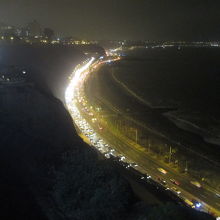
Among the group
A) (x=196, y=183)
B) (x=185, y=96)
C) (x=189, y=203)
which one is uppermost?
(x=185, y=96)

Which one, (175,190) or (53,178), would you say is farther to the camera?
(175,190)

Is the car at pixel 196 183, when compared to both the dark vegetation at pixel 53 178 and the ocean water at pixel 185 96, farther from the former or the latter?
the ocean water at pixel 185 96

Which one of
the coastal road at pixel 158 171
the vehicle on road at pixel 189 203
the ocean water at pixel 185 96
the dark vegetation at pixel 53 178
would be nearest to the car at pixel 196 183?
the coastal road at pixel 158 171

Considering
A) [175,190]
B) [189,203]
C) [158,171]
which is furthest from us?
[158,171]

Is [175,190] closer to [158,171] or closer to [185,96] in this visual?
[158,171]

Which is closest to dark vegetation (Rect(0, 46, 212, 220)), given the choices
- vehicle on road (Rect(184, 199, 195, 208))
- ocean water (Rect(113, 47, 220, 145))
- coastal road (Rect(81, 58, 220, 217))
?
vehicle on road (Rect(184, 199, 195, 208))

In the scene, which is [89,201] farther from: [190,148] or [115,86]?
[115,86]

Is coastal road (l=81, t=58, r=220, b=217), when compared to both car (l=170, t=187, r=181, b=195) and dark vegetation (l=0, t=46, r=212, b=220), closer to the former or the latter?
car (l=170, t=187, r=181, b=195)

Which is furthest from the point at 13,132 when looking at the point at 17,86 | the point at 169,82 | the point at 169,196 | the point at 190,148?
the point at 169,82

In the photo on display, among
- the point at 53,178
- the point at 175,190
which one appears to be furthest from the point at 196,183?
the point at 53,178

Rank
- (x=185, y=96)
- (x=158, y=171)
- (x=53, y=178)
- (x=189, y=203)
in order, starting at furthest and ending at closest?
(x=185, y=96) → (x=158, y=171) → (x=189, y=203) → (x=53, y=178)
